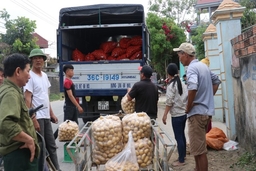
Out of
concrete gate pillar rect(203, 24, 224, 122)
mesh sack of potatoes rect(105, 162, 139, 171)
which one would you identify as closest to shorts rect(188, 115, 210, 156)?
mesh sack of potatoes rect(105, 162, 139, 171)

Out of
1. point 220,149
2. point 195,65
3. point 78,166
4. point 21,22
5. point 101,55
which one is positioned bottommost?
point 220,149

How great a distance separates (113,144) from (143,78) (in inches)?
78.2

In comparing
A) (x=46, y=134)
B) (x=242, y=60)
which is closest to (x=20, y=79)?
(x=46, y=134)

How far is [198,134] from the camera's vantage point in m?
3.82

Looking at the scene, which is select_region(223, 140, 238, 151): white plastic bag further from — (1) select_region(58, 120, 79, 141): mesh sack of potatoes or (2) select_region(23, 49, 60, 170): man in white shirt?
(2) select_region(23, 49, 60, 170): man in white shirt

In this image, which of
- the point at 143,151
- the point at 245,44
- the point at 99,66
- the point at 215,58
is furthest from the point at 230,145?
the point at 215,58

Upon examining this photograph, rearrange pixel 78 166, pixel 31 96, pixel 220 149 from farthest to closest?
pixel 220 149 → pixel 31 96 → pixel 78 166

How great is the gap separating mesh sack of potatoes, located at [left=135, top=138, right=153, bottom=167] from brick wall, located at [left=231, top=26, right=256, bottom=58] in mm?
2480

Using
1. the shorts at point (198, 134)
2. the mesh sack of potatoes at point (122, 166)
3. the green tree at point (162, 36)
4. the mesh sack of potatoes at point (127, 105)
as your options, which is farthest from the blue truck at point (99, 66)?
the green tree at point (162, 36)

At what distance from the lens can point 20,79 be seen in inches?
109

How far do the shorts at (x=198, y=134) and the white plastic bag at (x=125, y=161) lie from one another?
1.19 metres

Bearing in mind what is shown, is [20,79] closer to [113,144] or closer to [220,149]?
[113,144]

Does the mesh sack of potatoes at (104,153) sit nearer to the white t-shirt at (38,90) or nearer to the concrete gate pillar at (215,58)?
the white t-shirt at (38,90)

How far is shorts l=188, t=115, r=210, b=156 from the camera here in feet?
12.5
